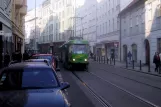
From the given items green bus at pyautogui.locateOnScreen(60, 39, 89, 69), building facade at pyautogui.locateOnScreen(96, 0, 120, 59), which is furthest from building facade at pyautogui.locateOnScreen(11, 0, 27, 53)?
building facade at pyautogui.locateOnScreen(96, 0, 120, 59)

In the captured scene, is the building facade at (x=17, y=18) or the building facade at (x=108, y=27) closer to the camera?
the building facade at (x=17, y=18)

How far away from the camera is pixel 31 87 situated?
704 cm

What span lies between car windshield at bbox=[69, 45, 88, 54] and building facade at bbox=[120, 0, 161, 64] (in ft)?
24.8

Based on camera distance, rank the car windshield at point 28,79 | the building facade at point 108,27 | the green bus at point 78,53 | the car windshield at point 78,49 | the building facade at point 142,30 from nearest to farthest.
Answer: the car windshield at point 28,79 < the green bus at point 78,53 < the car windshield at point 78,49 < the building facade at point 142,30 < the building facade at point 108,27

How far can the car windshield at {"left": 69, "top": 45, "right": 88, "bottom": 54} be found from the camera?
29672 mm

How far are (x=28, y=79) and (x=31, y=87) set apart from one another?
0.35 m

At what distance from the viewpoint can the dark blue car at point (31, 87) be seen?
5.82 m

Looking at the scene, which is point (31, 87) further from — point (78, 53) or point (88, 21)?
point (88, 21)

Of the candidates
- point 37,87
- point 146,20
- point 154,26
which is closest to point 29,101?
point 37,87

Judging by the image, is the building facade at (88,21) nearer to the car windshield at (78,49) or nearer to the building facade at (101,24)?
the building facade at (101,24)

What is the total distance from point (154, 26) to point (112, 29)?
20877 millimetres

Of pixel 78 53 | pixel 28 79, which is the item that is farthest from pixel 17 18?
pixel 28 79

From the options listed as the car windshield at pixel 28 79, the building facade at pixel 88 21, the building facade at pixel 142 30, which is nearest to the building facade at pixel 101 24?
the building facade at pixel 88 21

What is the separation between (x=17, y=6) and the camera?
41469mm
